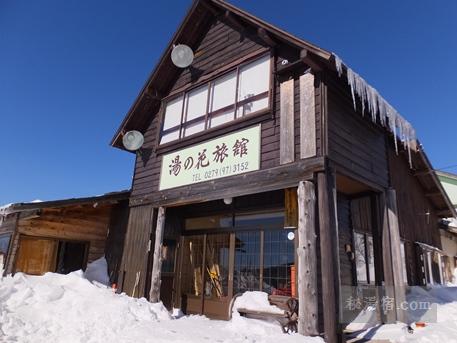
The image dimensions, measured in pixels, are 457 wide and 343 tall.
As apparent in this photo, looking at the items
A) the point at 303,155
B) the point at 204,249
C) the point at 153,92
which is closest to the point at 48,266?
the point at 204,249

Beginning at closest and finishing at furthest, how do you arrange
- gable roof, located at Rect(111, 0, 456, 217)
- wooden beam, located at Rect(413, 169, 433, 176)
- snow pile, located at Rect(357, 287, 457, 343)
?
snow pile, located at Rect(357, 287, 457, 343) → gable roof, located at Rect(111, 0, 456, 217) → wooden beam, located at Rect(413, 169, 433, 176)

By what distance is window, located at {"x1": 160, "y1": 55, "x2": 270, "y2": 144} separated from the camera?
9453 millimetres

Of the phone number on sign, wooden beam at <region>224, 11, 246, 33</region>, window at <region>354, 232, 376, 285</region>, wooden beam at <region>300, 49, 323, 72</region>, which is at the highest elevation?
wooden beam at <region>224, 11, 246, 33</region>

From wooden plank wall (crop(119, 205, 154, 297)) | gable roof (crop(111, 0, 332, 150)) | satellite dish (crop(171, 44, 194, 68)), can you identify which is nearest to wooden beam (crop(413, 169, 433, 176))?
gable roof (crop(111, 0, 332, 150))

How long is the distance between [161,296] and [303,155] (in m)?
6.73

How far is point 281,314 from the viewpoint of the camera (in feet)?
25.0

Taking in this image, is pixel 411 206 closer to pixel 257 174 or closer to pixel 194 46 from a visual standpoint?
pixel 257 174

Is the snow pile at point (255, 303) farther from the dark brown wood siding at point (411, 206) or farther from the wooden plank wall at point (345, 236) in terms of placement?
the dark brown wood siding at point (411, 206)

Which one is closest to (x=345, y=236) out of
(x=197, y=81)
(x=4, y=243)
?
(x=197, y=81)

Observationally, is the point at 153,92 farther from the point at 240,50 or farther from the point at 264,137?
the point at 264,137

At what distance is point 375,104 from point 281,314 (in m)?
5.38

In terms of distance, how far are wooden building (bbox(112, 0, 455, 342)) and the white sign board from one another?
0.03m

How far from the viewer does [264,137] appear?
8695 mm

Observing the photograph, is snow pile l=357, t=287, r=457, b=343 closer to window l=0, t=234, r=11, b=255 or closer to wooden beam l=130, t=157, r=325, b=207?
wooden beam l=130, t=157, r=325, b=207
